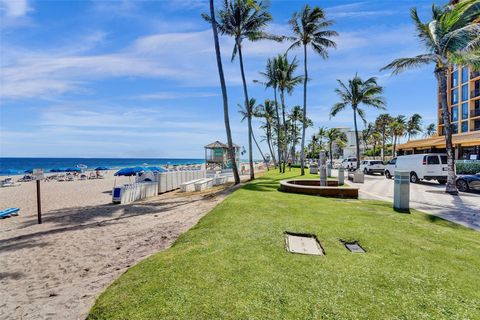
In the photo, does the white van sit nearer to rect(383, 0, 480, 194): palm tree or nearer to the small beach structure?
rect(383, 0, 480, 194): palm tree

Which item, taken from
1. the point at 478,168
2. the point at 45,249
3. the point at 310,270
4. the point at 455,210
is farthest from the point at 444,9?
the point at 45,249

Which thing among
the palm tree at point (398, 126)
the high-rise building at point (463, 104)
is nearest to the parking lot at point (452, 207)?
the high-rise building at point (463, 104)

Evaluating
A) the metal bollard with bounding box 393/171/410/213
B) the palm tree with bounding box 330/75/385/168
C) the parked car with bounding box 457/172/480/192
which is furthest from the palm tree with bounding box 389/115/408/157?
the metal bollard with bounding box 393/171/410/213

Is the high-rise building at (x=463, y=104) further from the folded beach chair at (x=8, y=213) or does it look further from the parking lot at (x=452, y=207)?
the folded beach chair at (x=8, y=213)

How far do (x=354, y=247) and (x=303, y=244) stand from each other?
37.6 inches

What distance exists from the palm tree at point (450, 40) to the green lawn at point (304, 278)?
11.5 meters

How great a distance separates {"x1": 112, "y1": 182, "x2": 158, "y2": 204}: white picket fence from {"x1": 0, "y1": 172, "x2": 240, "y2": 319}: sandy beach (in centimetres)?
386

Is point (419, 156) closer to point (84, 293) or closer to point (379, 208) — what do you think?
point (379, 208)


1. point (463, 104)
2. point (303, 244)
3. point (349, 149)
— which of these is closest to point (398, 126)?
point (463, 104)

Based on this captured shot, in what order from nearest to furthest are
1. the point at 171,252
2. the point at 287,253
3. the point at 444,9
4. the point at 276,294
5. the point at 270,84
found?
the point at 276,294 < the point at 287,253 < the point at 171,252 < the point at 444,9 < the point at 270,84

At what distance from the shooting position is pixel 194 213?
1112 centimetres

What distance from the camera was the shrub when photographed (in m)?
24.2

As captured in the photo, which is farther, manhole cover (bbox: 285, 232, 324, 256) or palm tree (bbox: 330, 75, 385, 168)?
palm tree (bbox: 330, 75, 385, 168)

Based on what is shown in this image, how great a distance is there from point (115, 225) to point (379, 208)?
8995 millimetres
